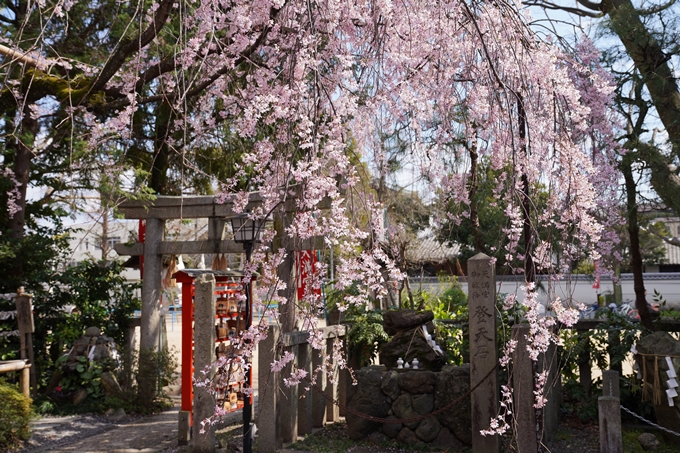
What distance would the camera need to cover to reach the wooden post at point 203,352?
19.1ft

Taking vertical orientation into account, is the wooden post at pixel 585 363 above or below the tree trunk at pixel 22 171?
below

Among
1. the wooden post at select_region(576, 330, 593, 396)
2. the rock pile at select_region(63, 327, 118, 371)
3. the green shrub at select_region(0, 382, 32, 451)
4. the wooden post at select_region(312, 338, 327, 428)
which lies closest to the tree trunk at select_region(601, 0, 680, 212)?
the wooden post at select_region(576, 330, 593, 396)

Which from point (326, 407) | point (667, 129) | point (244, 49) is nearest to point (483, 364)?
point (326, 407)

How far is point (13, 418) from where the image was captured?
20.6ft

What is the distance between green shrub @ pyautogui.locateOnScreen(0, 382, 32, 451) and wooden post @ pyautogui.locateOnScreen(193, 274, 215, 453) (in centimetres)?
192

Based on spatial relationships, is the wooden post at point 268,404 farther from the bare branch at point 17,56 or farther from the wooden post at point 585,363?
the wooden post at point 585,363

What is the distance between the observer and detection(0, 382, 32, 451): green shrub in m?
6.19

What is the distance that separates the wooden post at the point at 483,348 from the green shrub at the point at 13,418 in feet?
14.8

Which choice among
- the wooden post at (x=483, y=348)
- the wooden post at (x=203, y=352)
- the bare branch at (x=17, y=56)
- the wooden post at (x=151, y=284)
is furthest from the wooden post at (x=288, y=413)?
the wooden post at (x=151, y=284)

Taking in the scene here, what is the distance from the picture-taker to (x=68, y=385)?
28.1ft

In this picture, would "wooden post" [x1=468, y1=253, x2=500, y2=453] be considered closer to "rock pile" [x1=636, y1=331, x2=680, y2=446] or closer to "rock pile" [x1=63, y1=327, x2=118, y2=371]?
"rock pile" [x1=636, y1=331, x2=680, y2=446]

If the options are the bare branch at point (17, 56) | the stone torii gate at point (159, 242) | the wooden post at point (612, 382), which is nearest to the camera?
the bare branch at point (17, 56)

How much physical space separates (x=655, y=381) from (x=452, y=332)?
2.12 metres

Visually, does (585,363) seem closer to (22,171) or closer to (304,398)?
(304,398)
